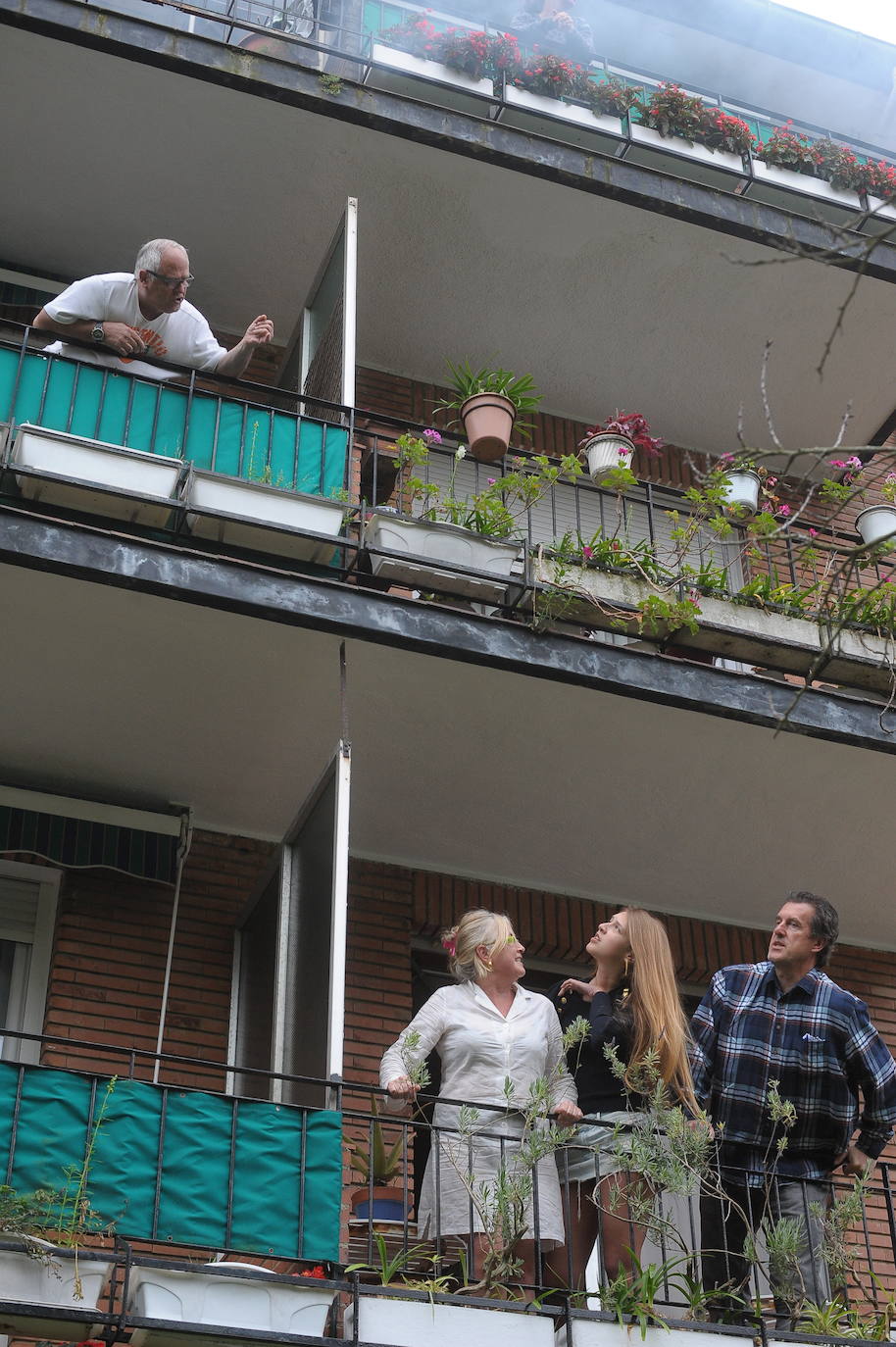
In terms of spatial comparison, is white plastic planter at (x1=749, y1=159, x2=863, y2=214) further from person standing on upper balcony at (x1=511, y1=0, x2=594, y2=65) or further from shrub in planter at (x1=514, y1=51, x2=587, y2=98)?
person standing on upper balcony at (x1=511, y1=0, x2=594, y2=65)

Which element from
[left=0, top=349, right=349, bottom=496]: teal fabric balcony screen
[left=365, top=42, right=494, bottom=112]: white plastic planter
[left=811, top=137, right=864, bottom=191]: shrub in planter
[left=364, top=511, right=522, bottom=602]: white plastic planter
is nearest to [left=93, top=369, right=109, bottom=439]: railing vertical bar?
[left=0, top=349, right=349, bottom=496]: teal fabric balcony screen

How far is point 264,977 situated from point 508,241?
4.99 metres

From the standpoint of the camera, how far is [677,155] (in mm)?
10227

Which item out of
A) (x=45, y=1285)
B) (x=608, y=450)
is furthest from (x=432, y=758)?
(x=45, y=1285)

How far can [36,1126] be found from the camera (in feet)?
18.9

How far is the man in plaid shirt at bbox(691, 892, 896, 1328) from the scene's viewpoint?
6.41 meters

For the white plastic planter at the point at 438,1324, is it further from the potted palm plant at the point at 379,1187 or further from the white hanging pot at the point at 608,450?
the white hanging pot at the point at 608,450

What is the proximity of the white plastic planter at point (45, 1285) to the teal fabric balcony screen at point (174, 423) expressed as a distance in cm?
373

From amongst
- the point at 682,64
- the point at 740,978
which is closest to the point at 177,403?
the point at 740,978

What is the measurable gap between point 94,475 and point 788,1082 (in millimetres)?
4043

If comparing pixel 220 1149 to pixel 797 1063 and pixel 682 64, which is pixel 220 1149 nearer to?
pixel 797 1063

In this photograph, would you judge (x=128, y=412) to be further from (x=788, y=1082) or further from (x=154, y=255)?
(x=788, y=1082)

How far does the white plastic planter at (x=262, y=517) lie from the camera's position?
7.38 metres

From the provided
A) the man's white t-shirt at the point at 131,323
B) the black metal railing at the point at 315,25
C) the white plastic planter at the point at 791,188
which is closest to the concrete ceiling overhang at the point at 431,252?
the black metal railing at the point at 315,25
